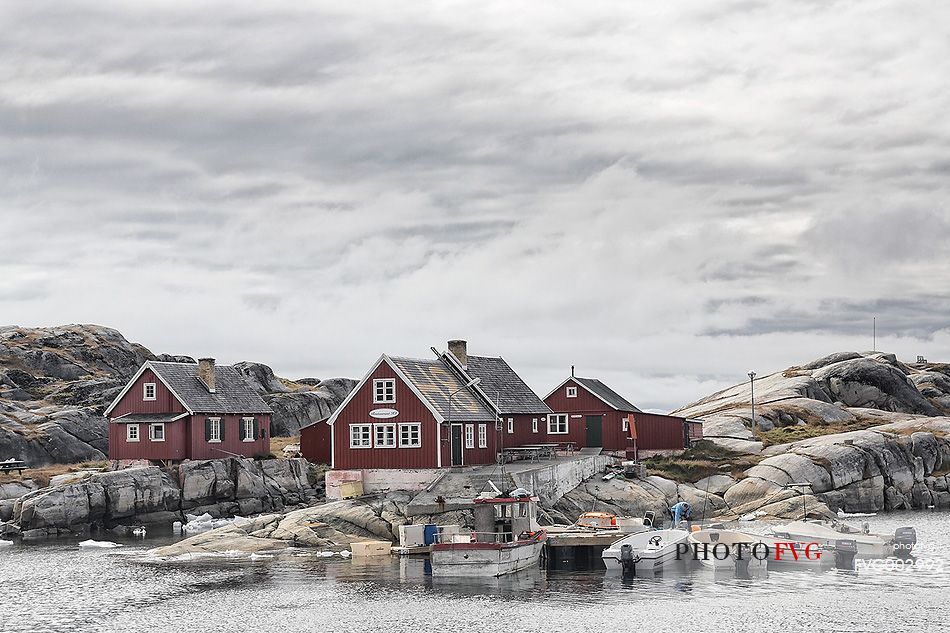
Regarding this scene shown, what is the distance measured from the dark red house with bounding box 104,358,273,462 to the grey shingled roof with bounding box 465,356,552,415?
17.0m

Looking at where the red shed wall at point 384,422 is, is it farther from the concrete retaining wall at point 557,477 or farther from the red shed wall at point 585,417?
the red shed wall at point 585,417

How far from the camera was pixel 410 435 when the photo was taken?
6762 centimetres

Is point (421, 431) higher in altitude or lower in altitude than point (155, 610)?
higher

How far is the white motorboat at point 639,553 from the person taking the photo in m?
49.3

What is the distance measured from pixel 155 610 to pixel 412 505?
1877 centimetres

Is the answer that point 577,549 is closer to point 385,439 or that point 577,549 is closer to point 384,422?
point 385,439

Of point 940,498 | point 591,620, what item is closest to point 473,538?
point 591,620

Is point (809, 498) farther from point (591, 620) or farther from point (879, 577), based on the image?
point (591, 620)

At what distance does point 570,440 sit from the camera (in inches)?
3302

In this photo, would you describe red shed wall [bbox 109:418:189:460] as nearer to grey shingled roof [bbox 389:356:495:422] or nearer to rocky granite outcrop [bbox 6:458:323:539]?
rocky granite outcrop [bbox 6:458:323:539]

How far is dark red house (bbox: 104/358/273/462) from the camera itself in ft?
258

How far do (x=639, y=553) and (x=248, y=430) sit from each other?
1618 inches

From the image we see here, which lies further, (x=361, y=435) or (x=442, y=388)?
(x=442, y=388)

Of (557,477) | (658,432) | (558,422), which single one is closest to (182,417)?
(558,422)
